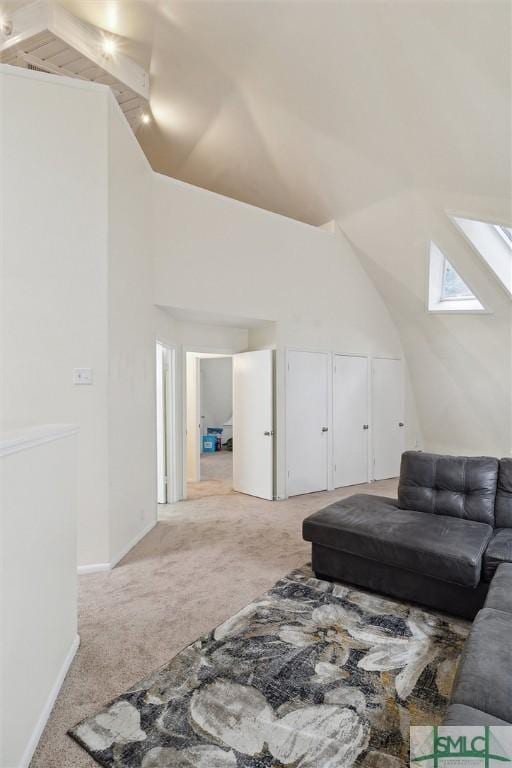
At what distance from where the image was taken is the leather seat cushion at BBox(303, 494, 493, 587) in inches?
96.7

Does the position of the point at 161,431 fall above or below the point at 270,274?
below

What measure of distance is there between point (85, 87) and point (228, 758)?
4.11 metres

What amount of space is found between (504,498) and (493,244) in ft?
9.96

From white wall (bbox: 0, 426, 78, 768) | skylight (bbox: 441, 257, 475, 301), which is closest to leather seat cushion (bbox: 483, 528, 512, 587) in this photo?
white wall (bbox: 0, 426, 78, 768)

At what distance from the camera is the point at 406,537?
2693 millimetres

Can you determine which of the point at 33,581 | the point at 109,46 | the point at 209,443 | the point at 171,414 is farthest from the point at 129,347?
the point at 209,443

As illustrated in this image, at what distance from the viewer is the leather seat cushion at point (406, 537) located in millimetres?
2455

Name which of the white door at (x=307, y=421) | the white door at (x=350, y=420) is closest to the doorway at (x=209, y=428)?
the white door at (x=307, y=421)

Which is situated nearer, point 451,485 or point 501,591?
point 501,591

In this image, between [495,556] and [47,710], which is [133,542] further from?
[495,556]

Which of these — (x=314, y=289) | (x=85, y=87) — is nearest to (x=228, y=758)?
(x=85, y=87)

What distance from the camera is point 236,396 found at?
596 cm

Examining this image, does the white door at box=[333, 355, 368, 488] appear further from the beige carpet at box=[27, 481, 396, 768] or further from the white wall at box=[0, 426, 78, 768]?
the white wall at box=[0, 426, 78, 768]

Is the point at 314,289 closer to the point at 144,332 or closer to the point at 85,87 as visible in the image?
the point at 144,332
